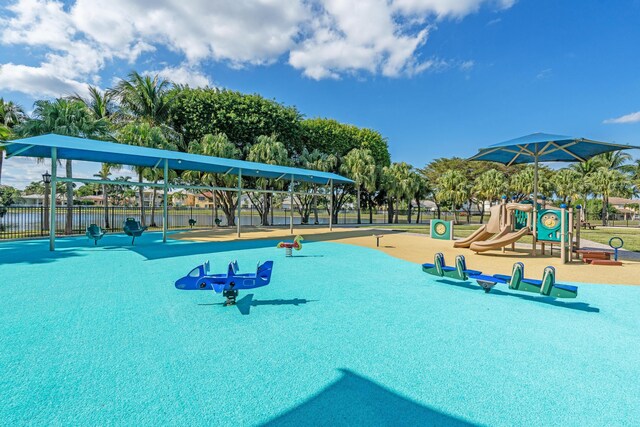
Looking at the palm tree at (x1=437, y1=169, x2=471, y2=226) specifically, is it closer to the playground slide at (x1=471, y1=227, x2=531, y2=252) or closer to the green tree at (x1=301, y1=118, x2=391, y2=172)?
the green tree at (x1=301, y1=118, x2=391, y2=172)

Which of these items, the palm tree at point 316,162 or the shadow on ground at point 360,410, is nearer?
the shadow on ground at point 360,410

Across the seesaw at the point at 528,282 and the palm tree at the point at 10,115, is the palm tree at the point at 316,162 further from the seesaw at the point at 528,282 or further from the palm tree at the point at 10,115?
the seesaw at the point at 528,282

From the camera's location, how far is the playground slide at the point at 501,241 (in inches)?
416

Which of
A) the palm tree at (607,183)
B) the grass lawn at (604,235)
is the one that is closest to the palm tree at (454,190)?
the grass lawn at (604,235)

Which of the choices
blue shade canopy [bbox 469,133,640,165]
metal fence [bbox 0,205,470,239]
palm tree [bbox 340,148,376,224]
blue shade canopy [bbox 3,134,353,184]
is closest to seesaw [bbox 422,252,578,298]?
blue shade canopy [bbox 469,133,640,165]

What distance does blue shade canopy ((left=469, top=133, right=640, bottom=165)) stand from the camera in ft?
33.4

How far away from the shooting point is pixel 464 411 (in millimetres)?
2559

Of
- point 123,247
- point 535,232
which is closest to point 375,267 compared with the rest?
point 535,232

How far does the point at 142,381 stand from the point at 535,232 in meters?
12.0

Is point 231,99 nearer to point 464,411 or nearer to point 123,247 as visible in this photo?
point 123,247

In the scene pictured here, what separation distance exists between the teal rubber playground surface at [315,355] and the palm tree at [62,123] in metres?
12.9

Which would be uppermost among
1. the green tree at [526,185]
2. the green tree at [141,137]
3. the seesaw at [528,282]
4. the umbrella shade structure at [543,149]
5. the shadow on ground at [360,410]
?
the green tree at [141,137]

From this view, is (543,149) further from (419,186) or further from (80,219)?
(419,186)

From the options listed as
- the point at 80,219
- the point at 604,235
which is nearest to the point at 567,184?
the point at 604,235
